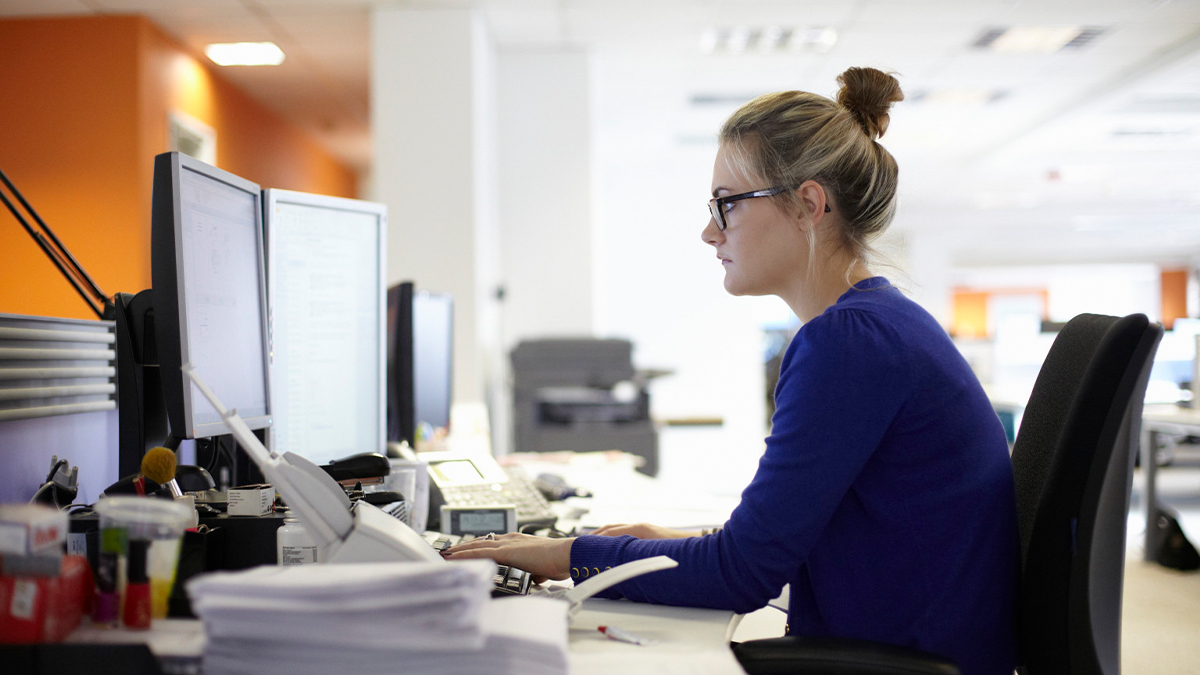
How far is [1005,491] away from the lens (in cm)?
95

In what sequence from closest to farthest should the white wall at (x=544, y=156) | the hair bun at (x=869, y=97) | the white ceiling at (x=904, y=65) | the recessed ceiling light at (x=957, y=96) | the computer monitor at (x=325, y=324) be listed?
the hair bun at (x=869, y=97) → the computer monitor at (x=325, y=324) → the white ceiling at (x=904, y=65) → the white wall at (x=544, y=156) → the recessed ceiling light at (x=957, y=96)

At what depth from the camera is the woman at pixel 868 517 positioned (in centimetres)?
88

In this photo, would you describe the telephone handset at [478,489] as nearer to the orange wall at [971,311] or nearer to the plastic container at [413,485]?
the plastic container at [413,485]

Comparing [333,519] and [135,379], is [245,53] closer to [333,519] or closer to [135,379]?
[135,379]

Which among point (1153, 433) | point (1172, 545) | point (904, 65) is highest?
point (904, 65)

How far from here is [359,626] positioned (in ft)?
1.90

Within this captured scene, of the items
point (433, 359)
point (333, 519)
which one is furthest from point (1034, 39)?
point (333, 519)

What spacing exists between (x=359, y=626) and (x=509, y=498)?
0.94m

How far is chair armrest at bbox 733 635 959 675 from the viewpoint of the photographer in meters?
0.79

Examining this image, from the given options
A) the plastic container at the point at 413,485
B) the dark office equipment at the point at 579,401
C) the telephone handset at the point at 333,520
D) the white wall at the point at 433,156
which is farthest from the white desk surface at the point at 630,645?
the white wall at the point at 433,156

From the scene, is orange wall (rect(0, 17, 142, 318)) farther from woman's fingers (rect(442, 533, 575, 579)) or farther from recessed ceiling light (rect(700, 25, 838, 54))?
woman's fingers (rect(442, 533, 575, 579))

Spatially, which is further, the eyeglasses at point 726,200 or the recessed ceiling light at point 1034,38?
the recessed ceiling light at point 1034,38

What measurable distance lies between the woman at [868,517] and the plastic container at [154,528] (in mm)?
364

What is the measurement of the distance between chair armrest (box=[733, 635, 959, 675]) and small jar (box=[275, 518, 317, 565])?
49 centimetres
